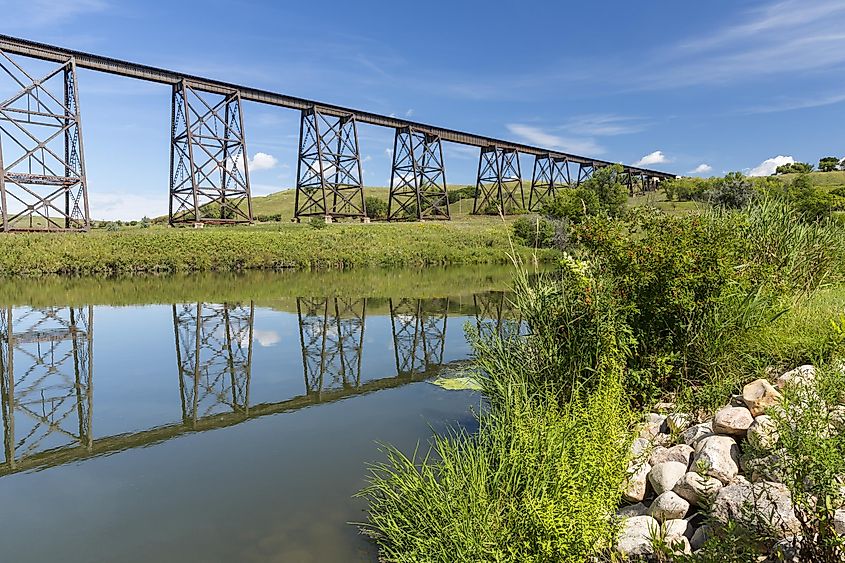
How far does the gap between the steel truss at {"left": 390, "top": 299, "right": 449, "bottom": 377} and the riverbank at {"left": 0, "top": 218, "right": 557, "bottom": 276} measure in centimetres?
451

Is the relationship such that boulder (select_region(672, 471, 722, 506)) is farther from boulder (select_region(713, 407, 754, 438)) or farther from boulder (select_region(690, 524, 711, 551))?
boulder (select_region(713, 407, 754, 438))

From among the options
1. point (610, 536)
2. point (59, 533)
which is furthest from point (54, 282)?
point (610, 536)

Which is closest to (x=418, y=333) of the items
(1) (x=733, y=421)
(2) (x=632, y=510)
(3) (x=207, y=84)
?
(2) (x=632, y=510)

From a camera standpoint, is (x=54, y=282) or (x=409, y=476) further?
(x=54, y=282)

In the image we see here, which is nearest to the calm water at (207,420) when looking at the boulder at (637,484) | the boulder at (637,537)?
the boulder at (637,537)

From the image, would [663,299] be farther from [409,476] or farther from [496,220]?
[496,220]

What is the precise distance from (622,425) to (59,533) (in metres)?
4.12

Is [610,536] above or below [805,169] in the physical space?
below

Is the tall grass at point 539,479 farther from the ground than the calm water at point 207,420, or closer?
farther from the ground

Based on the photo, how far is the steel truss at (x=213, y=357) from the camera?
7016 mm

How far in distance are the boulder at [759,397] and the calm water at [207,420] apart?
232cm

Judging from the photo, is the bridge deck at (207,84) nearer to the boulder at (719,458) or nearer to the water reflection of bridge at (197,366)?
the water reflection of bridge at (197,366)

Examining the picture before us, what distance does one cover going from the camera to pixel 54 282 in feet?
61.3

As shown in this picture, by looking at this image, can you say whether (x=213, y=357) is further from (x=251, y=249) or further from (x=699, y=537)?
(x=251, y=249)
